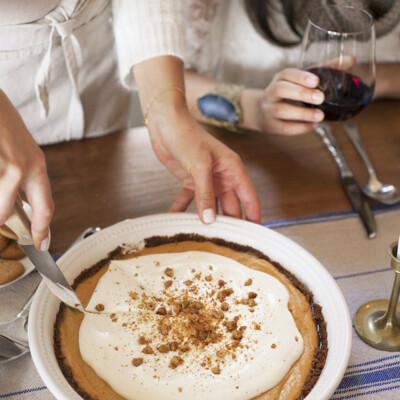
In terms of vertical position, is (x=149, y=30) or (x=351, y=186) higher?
(x=149, y=30)

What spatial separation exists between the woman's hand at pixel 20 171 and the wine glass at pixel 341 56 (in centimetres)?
88

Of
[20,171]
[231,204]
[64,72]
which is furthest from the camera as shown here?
[64,72]

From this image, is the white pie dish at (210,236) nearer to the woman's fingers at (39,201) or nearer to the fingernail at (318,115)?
the woman's fingers at (39,201)

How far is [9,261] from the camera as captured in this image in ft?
4.05

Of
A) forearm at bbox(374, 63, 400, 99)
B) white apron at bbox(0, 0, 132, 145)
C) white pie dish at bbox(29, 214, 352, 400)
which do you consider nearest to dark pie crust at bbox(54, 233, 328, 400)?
white pie dish at bbox(29, 214, 352, 400)

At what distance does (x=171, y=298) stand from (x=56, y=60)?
939 millimetres

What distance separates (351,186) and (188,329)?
758 mm

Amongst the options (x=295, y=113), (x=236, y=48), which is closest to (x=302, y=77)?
(x=295, y=113)

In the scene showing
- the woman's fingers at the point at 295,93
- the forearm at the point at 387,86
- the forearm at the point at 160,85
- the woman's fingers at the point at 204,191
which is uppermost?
the forearm at the point at 160,85

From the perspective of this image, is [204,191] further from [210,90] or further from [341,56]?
[210,90]

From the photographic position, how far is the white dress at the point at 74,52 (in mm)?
1474

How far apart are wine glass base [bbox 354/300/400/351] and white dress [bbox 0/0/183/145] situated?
2.86 feet

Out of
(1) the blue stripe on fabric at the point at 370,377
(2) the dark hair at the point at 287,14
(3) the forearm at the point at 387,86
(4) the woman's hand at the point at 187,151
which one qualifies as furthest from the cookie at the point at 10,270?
(3) the forearm at the point at 387,86

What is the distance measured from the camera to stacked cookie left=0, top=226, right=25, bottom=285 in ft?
3.94
